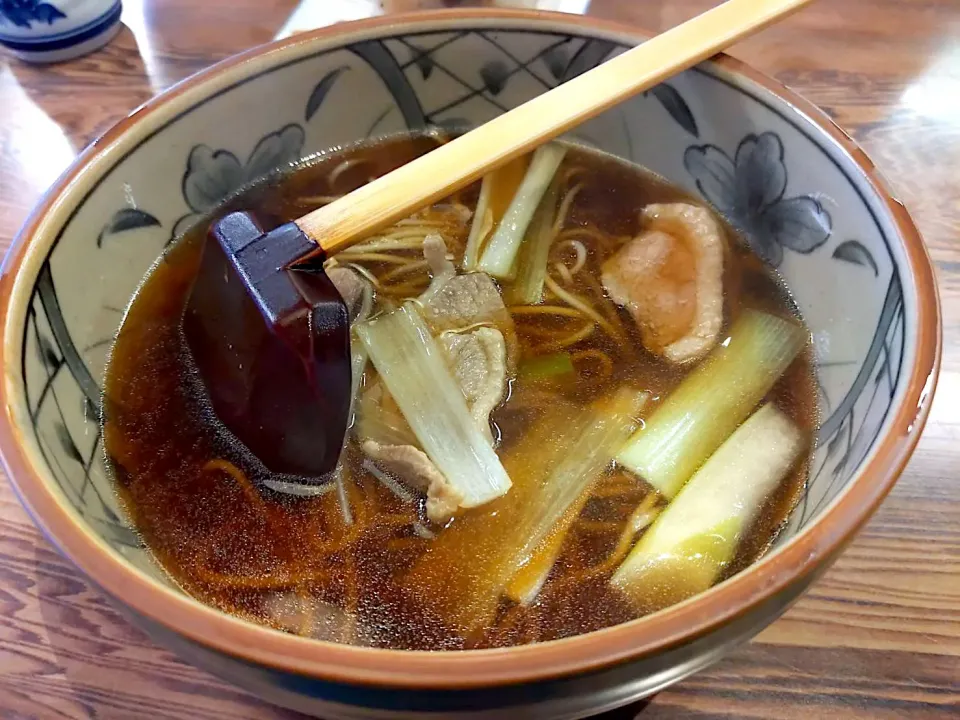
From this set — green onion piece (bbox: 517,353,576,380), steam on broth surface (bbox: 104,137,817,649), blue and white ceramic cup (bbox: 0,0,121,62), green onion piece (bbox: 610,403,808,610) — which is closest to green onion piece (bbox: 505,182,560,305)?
steam on broth surface (bbox: 104,137,817,649)

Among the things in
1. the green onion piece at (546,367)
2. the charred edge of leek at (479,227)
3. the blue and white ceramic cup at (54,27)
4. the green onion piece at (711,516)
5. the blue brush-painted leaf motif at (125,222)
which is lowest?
the green onion piece at (711,516)

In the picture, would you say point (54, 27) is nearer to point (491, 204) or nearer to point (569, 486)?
point (491, 204)

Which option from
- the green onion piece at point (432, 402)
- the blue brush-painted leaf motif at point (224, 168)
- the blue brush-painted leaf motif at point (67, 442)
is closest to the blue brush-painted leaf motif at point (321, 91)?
the blue brush-painted leaf motif at point (224, 168)

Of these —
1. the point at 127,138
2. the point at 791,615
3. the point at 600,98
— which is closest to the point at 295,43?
the point at 127,138

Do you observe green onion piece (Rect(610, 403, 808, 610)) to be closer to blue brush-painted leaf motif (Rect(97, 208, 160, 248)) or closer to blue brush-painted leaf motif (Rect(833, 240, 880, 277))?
blue brush-painted leaf motif (Rect(833, 240, 880, 277))

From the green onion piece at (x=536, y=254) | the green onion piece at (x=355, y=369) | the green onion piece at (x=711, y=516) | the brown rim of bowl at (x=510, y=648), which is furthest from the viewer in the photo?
the green onion piece at (x=536, y=254)

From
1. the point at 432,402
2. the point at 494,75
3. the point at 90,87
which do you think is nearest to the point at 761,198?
the point at 494,75

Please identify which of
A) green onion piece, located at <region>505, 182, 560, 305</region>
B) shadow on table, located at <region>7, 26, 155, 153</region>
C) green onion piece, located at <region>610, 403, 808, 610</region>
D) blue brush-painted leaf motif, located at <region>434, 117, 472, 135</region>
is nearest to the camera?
green onion piece, located at <region>610, 403, 808, 610</region>

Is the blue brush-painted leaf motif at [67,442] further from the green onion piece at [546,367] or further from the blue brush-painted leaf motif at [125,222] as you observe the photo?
the green onion piece at [546,367]
